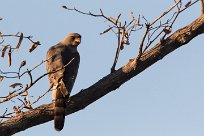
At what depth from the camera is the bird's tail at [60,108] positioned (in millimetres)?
6266

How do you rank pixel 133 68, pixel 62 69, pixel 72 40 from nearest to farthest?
1. pixel 133 68
2. pixel 62 69
3. pixel 72 40

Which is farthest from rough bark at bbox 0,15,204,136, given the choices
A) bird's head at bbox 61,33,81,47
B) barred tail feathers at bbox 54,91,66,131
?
bird's head at bbox 61,33,81,47

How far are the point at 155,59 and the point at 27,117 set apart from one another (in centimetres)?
154

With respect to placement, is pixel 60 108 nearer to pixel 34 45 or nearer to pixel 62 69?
pixel 62 69

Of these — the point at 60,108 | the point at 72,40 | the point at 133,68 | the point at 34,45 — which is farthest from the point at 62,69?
the point at 34,45

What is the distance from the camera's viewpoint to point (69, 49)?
28.2ft

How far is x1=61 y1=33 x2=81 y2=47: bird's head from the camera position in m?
9.15

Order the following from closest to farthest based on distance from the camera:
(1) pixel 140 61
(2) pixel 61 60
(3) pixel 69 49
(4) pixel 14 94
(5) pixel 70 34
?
1. (4) pixel 14 94
2. (1) pixel 140 61
3. (2) pixel 61 60
4. (3) pixel 69 49
5. (5) pixel 70 34

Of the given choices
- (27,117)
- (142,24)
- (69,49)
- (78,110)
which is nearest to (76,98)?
(78,110)

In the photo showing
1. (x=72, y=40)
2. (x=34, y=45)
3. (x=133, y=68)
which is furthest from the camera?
(x=72, y=40)

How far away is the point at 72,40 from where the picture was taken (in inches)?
367

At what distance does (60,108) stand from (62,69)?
1.13 m

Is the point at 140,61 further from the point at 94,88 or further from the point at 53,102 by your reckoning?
the point at 53,102

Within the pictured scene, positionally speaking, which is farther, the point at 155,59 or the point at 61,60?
the point at 61,60
